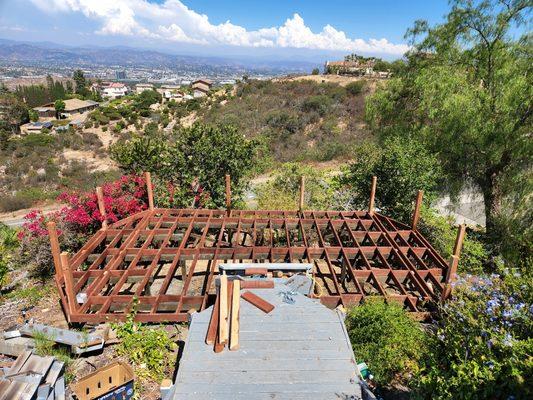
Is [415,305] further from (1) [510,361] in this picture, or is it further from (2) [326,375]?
(2) [326,375]

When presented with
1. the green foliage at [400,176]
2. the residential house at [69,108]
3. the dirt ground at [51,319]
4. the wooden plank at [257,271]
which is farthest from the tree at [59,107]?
the wooden plank at [257,271]

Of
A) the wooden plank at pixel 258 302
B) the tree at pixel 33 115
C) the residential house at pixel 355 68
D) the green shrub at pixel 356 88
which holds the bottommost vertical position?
the tree at pixel 33 115

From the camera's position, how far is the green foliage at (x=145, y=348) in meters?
5.48

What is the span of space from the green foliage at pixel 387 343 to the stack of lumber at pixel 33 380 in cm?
451

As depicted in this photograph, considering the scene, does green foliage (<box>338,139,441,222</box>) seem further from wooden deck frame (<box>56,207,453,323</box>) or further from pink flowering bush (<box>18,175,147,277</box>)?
pink flowering bush (<box>18,175,147,277</box>)

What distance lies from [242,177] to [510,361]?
1008 centimetres

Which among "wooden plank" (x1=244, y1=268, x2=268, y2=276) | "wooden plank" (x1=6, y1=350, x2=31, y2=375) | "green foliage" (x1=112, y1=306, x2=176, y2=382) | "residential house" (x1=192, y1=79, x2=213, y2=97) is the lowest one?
"residential house" (x1=192, y1=79, x2=213, y2=97)

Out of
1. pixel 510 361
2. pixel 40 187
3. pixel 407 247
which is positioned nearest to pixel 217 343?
pixel 510 361

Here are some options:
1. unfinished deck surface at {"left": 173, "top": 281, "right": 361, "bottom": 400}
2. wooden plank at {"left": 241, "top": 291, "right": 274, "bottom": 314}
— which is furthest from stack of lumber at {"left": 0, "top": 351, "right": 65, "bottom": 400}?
wooden plank at {"left": 241, "top": 291, "right": 274, "bottom": 314}

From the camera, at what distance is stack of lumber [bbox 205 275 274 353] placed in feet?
13.1

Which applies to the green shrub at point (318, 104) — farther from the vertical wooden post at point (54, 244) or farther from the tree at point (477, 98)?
the vertical wooden post at point (54, 244)

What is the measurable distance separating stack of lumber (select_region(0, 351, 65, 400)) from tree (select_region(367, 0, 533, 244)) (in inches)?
460

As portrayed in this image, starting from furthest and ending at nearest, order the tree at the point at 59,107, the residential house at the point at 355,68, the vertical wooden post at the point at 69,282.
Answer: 1. the tree at the point at 59,107
2. the residential house at the point at 355,68
3. the vertical wooden post at the point at 69,282

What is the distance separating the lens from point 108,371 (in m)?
4.79
